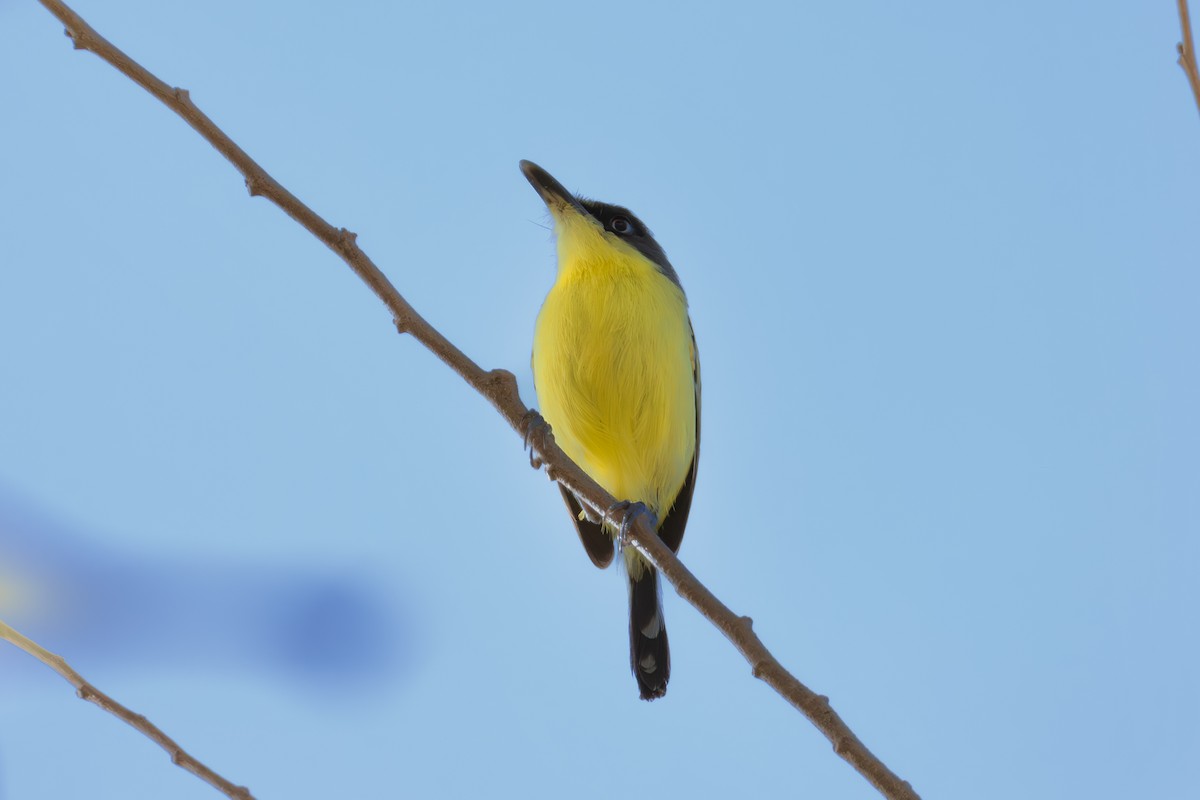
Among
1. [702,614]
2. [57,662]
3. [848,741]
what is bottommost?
[57,662]

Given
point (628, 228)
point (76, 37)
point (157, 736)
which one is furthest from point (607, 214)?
point (157, 736)

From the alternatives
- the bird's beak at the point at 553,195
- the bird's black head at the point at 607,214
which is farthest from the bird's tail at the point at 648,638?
the bird's beak at the point at 553,195

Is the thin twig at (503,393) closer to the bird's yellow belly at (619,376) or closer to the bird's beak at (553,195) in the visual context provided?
the bird's yellow belly at (619,376)

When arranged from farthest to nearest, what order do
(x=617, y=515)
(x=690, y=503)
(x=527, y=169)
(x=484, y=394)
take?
(x=690, y=503) < (x=527, y=169) < (x=617, y=515) < (x=484, y=394)

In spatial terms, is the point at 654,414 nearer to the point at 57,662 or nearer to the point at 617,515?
the point at 617,515

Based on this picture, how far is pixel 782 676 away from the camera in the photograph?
7.02ft

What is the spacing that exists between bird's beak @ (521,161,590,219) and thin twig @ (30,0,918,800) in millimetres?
2344

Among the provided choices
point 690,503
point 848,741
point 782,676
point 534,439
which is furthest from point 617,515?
point 690,503

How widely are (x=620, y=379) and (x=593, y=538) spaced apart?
0.85 m

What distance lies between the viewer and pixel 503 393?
2.64 m

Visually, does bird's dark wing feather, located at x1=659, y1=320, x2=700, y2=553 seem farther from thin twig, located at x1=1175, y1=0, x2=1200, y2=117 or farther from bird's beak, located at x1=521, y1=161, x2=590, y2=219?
thin twig, located at x1=1175, y1=0, x2=1200, y2=117

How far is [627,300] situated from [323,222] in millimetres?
2288

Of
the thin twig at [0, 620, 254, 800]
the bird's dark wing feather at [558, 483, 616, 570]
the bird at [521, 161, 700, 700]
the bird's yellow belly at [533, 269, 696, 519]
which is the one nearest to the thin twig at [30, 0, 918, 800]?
the thin twig at [0, 620, 254, 800]

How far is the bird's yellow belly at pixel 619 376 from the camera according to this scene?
4398 millimetres
